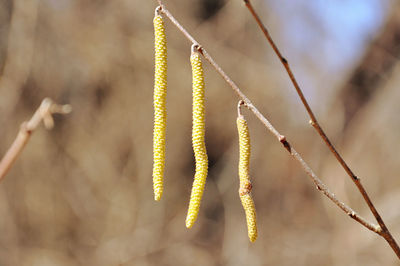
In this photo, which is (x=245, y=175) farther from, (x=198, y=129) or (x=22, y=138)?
(x=22, y=138)

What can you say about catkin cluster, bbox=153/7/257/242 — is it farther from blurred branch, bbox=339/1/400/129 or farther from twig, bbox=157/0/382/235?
blurred branch, bbox=339/1/400/129

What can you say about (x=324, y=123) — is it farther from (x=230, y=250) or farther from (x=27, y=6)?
(x=27, y=6)

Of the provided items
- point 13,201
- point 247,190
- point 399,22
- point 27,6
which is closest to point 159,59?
point 247,190

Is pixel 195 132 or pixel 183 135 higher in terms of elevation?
pixel 195 132

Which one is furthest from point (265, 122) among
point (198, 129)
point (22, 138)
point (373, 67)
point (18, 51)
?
point (373, 67)

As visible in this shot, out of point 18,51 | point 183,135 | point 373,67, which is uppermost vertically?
point 18,51

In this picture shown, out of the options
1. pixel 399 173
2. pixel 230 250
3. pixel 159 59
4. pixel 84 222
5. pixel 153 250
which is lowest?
pixel 399 173

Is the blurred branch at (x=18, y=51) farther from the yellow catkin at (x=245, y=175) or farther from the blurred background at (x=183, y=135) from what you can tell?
the yellow catkin at (x=245, y=175)

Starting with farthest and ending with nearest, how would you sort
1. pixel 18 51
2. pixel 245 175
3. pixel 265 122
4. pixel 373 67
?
pixel 373 67 < pixel 18 51 < pixel 245 175 < pixel 265 122
